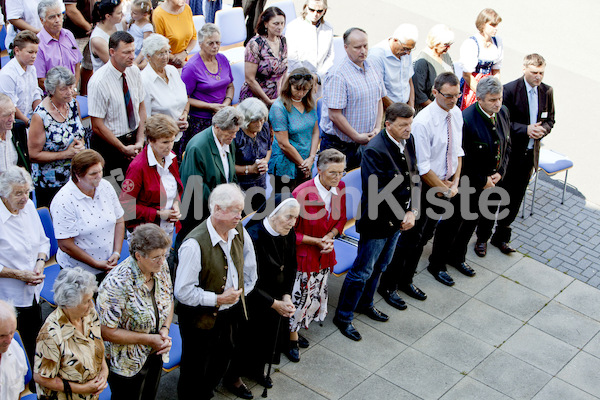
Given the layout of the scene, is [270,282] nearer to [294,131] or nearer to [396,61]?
[294,131]

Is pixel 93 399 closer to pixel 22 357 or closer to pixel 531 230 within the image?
pixel 22 357

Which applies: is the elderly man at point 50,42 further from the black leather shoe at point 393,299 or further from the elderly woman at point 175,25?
the black leather shoe at point 393,299

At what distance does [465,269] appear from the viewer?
7441 mm

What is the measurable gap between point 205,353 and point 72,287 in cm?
128

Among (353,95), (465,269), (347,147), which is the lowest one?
(465,269)

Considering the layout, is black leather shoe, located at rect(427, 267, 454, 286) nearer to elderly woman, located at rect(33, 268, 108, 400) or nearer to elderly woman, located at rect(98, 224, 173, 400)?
elderly woman, located at rect(98, 224, 173, 400)

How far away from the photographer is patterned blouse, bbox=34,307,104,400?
12.7 ft

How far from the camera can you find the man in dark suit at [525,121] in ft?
24.5

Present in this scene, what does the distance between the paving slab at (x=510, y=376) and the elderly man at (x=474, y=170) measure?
47.0 inches

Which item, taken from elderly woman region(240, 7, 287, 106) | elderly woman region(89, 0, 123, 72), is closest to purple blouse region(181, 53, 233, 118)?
elderly woman region(240, 7, 287, 106)

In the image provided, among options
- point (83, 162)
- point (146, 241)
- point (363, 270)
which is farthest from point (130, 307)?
point (363, 270)

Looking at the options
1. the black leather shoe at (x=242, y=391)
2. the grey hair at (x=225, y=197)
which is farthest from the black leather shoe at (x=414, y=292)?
the grey hair at (x=225, y=197)

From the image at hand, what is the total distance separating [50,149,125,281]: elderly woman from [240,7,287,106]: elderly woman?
299 centimetres

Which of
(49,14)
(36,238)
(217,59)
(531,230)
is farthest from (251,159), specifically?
(531,230)
